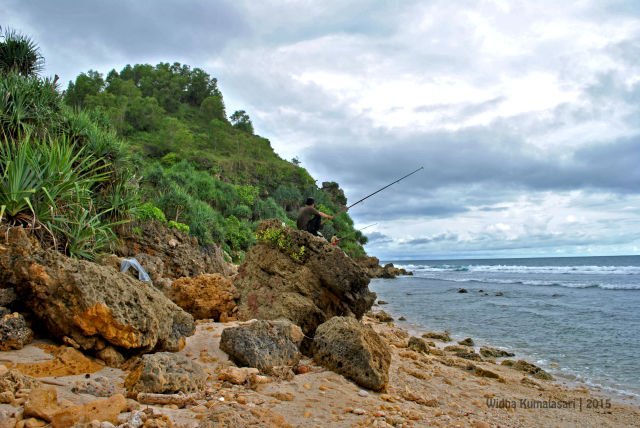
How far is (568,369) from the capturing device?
995 cm

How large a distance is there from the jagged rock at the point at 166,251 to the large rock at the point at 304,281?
5.13 metres

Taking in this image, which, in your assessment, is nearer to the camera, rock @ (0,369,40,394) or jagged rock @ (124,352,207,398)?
rock @ (0,369,40,394)

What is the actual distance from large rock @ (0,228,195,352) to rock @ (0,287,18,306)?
63 millimetres

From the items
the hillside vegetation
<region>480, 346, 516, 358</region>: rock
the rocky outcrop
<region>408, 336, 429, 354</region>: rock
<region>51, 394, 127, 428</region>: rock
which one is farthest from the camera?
the rocky outcrop

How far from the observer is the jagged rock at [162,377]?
13.2ft

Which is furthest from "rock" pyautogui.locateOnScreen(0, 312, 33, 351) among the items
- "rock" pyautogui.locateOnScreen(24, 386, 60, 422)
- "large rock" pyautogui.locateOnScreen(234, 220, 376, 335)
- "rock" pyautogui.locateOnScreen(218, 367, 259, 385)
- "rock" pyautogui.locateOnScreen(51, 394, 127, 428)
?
"large rock" pyautogui.locateOnScreen(234, 220, 376, 335)

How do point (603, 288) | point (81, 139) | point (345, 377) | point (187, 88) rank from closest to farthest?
point (345, 377)
point (81, 139)
point (603, 288)
point (187, 88)

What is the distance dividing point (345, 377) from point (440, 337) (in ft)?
27.2

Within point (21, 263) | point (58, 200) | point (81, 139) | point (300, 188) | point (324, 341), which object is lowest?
point (324, 341)

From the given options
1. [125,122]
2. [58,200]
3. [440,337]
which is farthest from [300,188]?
[58,200]

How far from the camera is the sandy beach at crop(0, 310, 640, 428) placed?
155 inches

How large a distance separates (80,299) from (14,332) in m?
0.74

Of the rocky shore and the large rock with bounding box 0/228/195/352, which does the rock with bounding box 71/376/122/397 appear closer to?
the rocky shore

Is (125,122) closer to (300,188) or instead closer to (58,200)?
(300,188)
